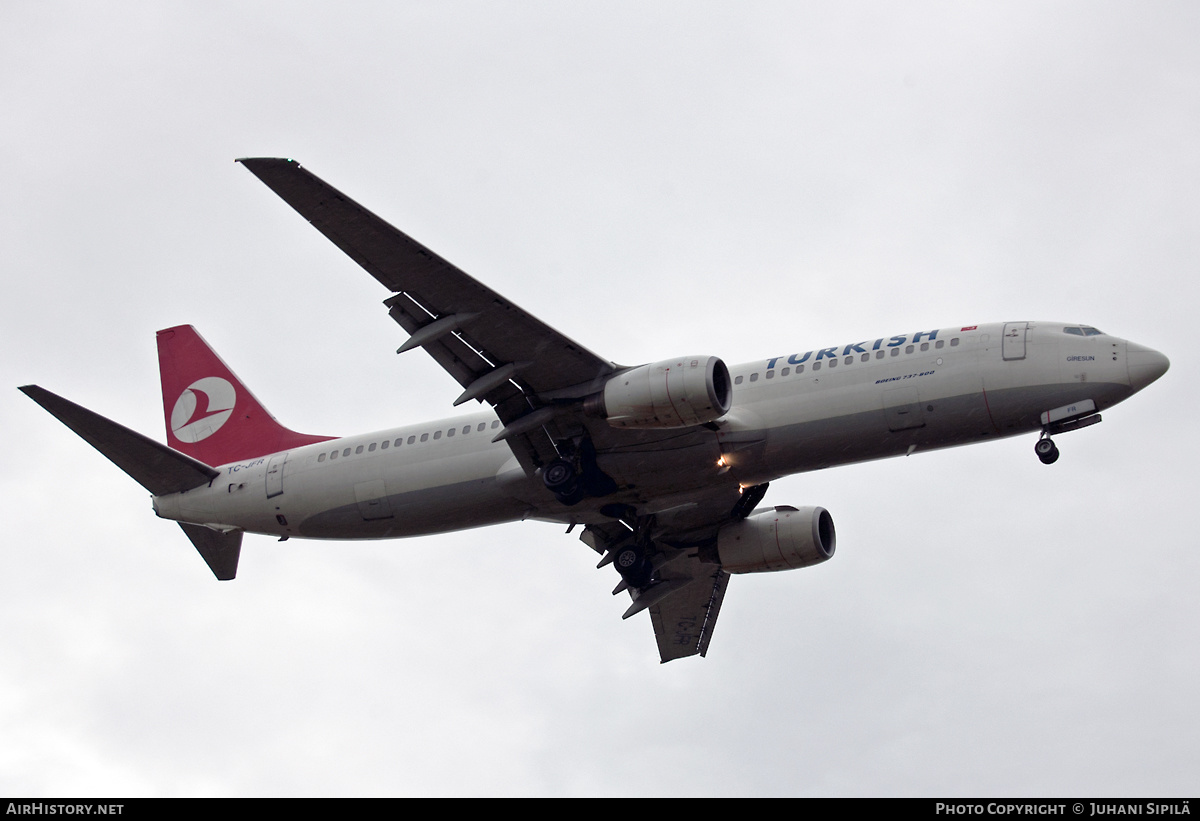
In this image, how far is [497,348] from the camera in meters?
34.2

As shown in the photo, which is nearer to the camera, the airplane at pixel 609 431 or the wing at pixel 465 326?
the wing at pixel 465 326

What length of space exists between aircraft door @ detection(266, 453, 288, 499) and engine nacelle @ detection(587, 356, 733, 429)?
1174 cm

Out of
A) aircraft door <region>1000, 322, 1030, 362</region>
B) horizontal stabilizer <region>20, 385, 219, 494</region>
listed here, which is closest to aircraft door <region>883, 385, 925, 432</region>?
aircraft door <region>1000, 322, 1030, 362</region>

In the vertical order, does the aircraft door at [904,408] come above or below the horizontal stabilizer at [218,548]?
above

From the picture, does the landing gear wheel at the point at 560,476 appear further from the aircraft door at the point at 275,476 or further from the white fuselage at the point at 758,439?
the aircraft door at the point at 275,476

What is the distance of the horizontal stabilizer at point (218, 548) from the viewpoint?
136 feet

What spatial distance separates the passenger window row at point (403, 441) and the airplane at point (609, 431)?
50mm

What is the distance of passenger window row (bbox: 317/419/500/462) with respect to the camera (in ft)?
125

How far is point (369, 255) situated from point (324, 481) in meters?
9.28

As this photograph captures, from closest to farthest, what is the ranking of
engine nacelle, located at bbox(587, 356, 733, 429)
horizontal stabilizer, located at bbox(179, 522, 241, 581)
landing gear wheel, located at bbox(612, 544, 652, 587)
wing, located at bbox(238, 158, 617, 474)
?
wing, located at bbox(238, 158, 617, 474)
engine nacelle, located at bbox(587, 356, 733, 429)
landing gear wheel, located at bbox(612, 544, 652, 587)
horizontal stabilizer, located at bbox(179, 522, 241, 581)

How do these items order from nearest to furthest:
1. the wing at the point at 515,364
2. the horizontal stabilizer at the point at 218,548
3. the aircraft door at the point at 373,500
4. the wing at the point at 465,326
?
the wing at the point at 465,326 < the wing at the point at 515,364 < the aircraft door at the point at 373,500 < the horizontal stabilizer at the point at 218,548

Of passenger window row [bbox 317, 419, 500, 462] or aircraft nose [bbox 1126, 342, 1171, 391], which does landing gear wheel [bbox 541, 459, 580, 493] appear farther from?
aircraft nose [bbox 1126, 342, 1171, 391]

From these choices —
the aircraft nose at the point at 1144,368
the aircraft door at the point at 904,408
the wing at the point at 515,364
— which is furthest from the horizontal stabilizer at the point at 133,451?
the aircraft nose at the point at 1144,368

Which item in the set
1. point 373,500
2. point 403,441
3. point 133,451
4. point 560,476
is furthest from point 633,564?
point 133,451
